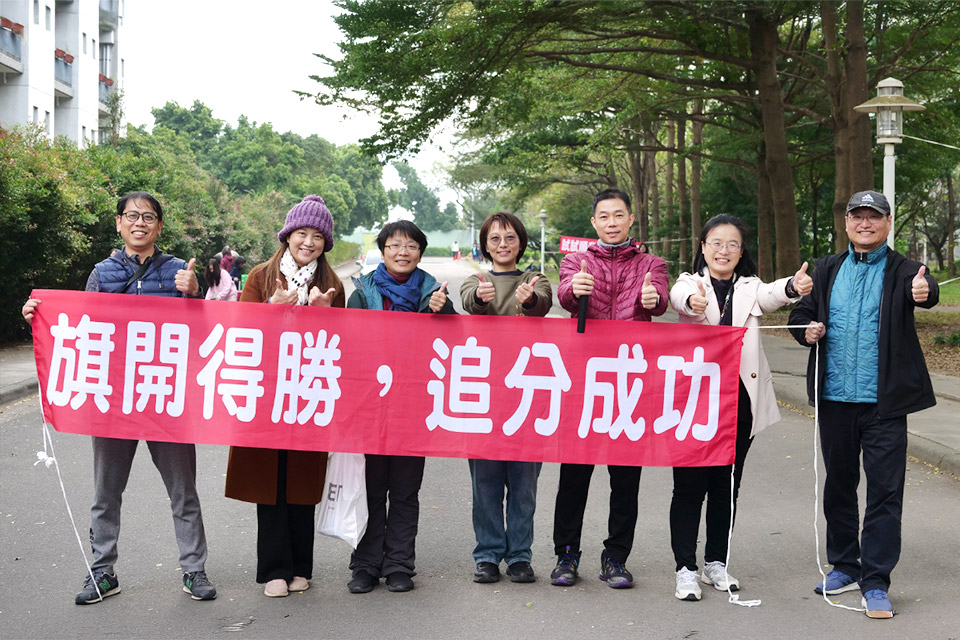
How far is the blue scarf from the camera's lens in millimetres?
5309

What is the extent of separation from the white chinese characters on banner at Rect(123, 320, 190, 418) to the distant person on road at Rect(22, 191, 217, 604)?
176mm

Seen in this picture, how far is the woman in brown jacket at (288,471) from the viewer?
5027 millimetres

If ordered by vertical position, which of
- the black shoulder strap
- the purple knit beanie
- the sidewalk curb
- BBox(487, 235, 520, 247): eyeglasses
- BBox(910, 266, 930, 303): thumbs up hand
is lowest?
the sidewalk curb

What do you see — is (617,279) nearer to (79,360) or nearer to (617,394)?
(617,394)

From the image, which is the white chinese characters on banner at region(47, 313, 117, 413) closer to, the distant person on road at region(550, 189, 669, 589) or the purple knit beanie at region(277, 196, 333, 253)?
the purple knit beanie at region(277, 196, 333, 253)

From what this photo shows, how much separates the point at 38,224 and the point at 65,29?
25926 mm

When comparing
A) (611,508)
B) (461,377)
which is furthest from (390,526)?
(611,508)

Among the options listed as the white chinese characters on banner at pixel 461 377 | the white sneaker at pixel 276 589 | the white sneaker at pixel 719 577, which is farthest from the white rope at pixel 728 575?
the white sneaker at pixel 276 589

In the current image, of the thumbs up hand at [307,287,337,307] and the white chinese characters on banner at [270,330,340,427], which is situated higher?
the thumbs up hand at [307,287,337,307]

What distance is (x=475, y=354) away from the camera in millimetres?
5266

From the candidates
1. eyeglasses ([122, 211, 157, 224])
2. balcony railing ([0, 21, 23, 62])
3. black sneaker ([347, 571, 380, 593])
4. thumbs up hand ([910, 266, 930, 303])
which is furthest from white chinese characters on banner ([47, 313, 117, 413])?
balcony railing ([0, 21, 23, 62])

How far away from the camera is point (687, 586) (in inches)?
197

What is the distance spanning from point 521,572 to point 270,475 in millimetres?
1354

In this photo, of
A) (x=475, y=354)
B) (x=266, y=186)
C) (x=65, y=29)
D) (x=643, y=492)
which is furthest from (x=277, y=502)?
(x=266, y=186)
